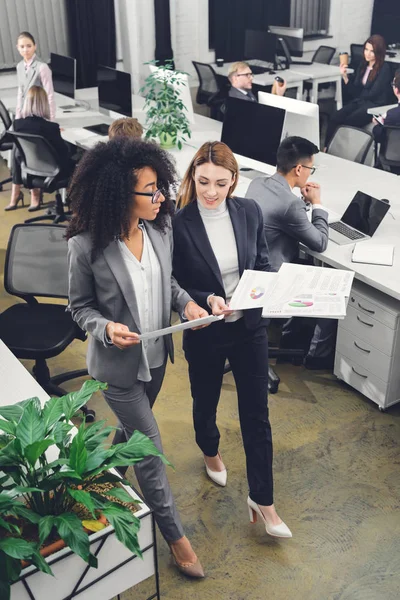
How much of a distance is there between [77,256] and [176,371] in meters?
1.79

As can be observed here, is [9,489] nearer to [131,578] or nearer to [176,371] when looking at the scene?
[131,578]

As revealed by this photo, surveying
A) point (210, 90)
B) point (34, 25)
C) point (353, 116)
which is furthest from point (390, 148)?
point (34, 25)

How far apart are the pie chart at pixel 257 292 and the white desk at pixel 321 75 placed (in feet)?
20.2

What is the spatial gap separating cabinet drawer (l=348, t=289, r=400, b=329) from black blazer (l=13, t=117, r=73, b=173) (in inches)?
108

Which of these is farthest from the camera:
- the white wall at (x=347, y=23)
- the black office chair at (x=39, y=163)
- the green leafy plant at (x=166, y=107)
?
the white wall at (x=347, y=23)

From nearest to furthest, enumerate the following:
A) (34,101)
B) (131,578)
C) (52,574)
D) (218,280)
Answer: (52,574), (131,578), (218,280), (34,101)

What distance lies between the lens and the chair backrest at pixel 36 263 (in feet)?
11.0

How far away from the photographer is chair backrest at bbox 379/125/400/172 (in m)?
5.29

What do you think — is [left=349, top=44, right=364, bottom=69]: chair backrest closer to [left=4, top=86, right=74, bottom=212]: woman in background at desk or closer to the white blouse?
[left=4, top=86, right=74, bottom=212]: woman in background at desk

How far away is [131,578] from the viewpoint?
179 cm

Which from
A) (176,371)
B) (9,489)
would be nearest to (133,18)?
(176,371)

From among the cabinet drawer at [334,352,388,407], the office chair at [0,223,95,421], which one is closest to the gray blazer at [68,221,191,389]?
the office chair at [0,223,95,421]

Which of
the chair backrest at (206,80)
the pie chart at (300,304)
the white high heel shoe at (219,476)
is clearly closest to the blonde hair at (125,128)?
the pie chart at (300,304)

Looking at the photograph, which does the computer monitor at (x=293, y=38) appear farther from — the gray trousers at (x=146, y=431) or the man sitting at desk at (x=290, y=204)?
the gray trousers at (x=146, y=431)
